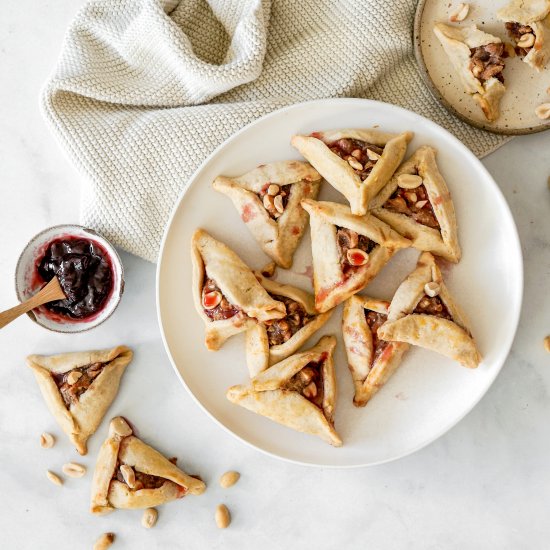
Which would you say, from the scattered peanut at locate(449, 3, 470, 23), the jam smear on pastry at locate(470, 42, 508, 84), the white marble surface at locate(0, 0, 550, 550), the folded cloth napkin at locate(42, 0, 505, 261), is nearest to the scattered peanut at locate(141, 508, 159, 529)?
the white marble surface at locate(0, 0, 550, 550)

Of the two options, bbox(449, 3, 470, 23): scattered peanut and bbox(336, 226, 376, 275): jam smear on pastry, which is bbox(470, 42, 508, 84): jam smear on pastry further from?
bbox(336, 226, 376, 275): jam smear on pastry

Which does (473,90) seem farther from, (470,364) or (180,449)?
(180,449)

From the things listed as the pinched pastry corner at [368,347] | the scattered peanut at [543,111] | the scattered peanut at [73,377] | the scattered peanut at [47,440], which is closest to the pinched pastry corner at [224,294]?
the pinched pastry corner at [368,347]

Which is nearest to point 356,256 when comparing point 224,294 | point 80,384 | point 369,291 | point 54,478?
point 369,291

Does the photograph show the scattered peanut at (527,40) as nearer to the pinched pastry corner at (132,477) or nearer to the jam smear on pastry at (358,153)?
the jam smear on pastry at (358,153)

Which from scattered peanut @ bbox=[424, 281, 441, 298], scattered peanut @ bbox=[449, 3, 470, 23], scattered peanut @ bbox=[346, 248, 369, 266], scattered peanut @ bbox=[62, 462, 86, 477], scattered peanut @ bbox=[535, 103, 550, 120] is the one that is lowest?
scattered peanut @ bbox=[62, 462, 86, 477]

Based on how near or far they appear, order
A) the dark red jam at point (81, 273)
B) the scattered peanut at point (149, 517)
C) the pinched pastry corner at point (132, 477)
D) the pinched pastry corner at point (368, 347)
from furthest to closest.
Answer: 1. the scattered peanut at point (149, 517)
2. the pinched pastry corner at point (132, 477)
3. the dark red jam at point (81, 273)
4. the pinched pastry corner at point (368, 347)
